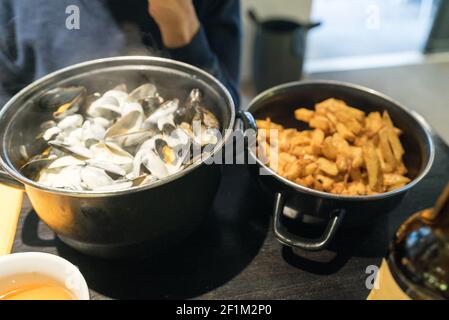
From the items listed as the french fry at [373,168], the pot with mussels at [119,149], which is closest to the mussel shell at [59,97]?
the pot with mussels at [119,149]

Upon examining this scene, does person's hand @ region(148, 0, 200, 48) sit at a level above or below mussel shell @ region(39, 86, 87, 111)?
above

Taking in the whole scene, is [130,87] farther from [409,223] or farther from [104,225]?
[409,223]

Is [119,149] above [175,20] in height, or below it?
below

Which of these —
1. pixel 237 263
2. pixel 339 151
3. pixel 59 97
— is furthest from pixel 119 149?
pixel 339 151

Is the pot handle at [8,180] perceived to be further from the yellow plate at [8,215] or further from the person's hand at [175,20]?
the person's hand at [175,20]

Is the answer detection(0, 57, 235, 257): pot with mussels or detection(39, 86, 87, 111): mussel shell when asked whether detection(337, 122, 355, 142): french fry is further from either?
detection(39, 86, 87, 111): mussel shell

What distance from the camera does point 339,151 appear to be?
0.76 m

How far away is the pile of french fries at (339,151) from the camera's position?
727 millimetres

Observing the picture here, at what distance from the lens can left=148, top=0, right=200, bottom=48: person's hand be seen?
0.98 m

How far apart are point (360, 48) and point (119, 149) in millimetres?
2537

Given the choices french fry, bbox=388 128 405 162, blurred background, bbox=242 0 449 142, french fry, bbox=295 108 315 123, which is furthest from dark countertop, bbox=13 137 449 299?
blurred background, bbox=242 0 449 142

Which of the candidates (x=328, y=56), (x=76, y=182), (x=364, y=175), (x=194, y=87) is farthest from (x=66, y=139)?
(x=328, y=56)

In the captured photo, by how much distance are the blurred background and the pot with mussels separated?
149cm

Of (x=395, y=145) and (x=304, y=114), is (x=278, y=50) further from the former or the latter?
(x=395, y=145)
